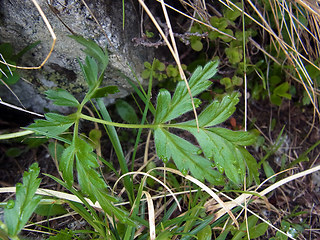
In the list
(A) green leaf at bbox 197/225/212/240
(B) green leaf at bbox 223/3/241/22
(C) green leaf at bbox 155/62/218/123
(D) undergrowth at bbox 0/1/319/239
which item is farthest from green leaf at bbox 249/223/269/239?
(B) green leaf at bbox 223/3/241/22

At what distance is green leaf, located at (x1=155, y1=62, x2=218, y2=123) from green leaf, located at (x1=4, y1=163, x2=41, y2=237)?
0.59 meters

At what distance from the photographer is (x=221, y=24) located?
1.67 m

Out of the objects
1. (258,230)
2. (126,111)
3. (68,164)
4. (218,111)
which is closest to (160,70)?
(126,111)

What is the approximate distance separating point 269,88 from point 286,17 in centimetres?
43

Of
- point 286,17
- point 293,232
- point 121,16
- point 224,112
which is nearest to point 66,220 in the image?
point 224,112

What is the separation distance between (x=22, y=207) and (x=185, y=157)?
26.9 inches

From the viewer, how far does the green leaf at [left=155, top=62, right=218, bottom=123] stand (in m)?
1.38

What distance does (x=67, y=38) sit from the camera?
1586 millimetres

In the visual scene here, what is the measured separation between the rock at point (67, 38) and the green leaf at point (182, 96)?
389 millimetres

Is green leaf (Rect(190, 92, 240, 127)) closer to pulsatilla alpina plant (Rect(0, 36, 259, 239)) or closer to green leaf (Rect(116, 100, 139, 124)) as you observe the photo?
pulsatilla alpina plant (Rect(0, 36, 259, 239))

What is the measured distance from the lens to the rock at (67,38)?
151 cm

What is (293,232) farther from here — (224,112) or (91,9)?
(91,9)

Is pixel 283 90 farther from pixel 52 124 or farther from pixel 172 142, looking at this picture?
pixel 52 124

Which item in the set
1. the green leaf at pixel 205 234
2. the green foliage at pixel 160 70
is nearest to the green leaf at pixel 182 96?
the green foliage at pixel 160 70
